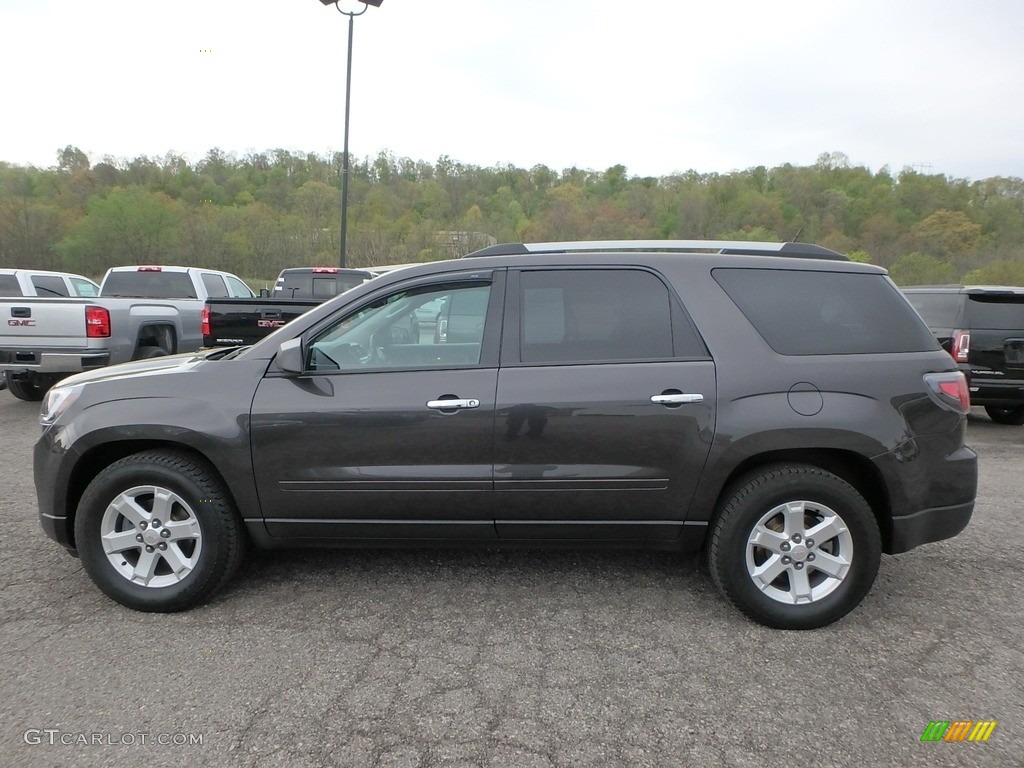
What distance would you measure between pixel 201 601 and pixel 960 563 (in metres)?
4.21

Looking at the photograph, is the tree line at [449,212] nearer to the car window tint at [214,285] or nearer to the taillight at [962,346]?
the car window tint at [214,285]

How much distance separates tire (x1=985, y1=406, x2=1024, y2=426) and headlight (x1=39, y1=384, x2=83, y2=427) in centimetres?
966

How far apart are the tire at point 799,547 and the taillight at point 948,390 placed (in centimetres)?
60

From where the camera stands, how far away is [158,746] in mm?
→ 2365

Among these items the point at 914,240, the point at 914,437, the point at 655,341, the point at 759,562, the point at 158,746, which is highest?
the point at 914,240

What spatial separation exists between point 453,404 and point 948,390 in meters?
2.34

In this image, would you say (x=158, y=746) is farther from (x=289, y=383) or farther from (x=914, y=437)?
(x=914, y=437)

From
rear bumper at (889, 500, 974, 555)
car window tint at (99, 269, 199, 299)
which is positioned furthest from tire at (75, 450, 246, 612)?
car window tint at (99, 269, 199, 299)

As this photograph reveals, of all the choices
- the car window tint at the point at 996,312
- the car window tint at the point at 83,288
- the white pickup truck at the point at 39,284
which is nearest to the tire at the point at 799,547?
the car window tint at the point at 996,312

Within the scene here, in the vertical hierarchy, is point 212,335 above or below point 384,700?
above

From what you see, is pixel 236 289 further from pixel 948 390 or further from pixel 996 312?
pixel 948 390

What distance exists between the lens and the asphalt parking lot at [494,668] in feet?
7.81

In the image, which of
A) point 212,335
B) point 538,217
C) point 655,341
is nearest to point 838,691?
point 655,341

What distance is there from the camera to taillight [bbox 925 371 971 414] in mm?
3217
